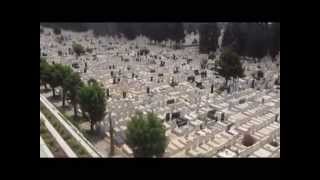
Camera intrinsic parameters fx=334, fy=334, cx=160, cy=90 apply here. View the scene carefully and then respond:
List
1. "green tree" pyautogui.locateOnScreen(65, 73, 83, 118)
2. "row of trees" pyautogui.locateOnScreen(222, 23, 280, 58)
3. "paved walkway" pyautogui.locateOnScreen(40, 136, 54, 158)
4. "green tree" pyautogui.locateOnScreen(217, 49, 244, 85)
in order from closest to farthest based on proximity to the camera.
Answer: "paved walkway" pyautogui.locateOnScreen(40, 136, 54, 158), "green tree" pyautogui.locateOnScreen(65, 73, 83, 118), "green tree" pyautogui.locateOnScreen(217, 49, 244, 85), "row of trees" pyautogui.locateOnScreen(222, 23, 280, 58)

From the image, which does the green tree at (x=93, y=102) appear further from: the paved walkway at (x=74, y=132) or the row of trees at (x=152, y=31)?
the row of trees at (x=152, y=31)

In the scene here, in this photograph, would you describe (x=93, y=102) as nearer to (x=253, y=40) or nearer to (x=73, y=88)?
(x=73, y=88)

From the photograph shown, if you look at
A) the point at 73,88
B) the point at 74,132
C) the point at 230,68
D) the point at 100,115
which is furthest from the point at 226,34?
the point at 74,132

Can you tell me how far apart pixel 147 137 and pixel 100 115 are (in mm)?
2784

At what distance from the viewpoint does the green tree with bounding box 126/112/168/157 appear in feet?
27.2

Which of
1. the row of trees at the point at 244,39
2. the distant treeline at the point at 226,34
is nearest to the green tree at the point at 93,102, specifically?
the distant treeline at the point at 226,34

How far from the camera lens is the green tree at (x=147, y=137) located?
27.2ft

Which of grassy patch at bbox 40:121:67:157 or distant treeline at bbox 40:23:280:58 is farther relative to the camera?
distant treeline at bbox 40:23:280:58

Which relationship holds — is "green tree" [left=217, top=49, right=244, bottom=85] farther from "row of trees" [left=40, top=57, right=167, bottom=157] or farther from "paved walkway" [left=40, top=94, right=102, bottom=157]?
"paved walkway" [left=40, top=94, right=102, bottom=157]

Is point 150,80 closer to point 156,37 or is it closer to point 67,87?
point 67,87

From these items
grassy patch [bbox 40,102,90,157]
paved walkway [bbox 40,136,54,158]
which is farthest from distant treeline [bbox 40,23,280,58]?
paved walkway [bbox 40,136,54,158]

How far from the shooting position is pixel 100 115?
1052 centimetres
